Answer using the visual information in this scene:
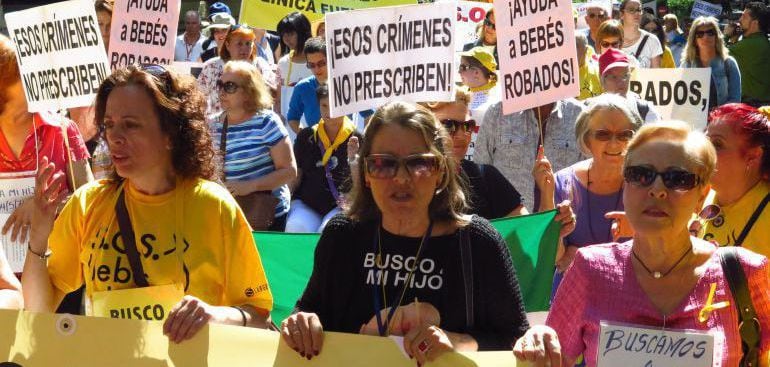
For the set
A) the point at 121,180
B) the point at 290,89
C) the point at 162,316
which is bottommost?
the point at 290,89

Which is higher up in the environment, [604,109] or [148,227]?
[148,227]

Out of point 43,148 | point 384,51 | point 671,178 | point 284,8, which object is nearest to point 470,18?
point 284,8

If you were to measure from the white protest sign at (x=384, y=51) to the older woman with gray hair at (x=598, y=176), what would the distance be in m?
1.35

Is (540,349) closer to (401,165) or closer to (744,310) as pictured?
(744,310)

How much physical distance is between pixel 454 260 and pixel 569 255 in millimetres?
1962

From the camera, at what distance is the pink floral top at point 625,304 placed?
3.49 metres

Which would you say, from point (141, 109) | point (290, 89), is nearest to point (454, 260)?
point (141, 109)

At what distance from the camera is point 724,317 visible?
350cm

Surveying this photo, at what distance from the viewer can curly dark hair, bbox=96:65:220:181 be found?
4031 millimetres

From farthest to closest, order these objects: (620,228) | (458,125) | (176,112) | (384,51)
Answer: (384,51)
(458,125)
(620,228)
(176,112)

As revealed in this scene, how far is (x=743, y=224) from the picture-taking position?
14.6ft

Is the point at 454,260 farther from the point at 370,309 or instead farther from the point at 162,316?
the point at 162,316

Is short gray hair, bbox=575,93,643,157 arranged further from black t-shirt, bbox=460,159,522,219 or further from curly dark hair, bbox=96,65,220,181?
curly dark hair, bbox=96,65,220,181

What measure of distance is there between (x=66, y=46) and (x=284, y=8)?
3780mm
